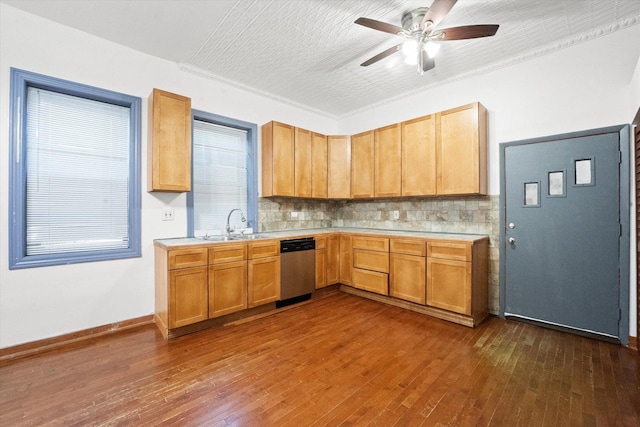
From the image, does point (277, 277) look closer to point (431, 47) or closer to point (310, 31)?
point (310, 31)

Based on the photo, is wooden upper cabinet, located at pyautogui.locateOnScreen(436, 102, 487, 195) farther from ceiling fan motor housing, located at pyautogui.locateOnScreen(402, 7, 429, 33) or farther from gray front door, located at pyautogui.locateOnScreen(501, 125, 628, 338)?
ceiling fan motor housing, located at pyautogui.locateOnScreen(402, 7, 429, 33)

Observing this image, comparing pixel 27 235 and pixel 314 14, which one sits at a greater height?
pixel 314 14

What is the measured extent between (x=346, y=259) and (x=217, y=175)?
87.7 inches

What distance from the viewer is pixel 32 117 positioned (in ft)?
8.30

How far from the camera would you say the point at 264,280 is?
10.9ft

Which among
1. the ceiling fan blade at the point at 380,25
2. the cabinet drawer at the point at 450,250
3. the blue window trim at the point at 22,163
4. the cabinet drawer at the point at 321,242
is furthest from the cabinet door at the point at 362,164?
the blue window trim at the point at 22,163

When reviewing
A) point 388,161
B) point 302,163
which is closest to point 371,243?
point 388,161

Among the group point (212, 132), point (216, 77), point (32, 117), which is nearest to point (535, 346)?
point (212, 132)

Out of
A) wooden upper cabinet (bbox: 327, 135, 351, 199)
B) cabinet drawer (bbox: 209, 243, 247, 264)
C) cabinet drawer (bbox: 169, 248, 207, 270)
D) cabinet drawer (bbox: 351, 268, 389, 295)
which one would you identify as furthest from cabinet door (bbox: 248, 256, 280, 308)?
wooden upper cabinet (bbox: 327, 135, 351, 199)

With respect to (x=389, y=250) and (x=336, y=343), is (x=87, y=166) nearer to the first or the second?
(x=336, y=343)

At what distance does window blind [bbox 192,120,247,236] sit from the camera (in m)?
3.53

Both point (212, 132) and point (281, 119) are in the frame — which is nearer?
point (212, 132)

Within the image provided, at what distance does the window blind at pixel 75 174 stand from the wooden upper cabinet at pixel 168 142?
366 mm

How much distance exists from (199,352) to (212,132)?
2.68m
